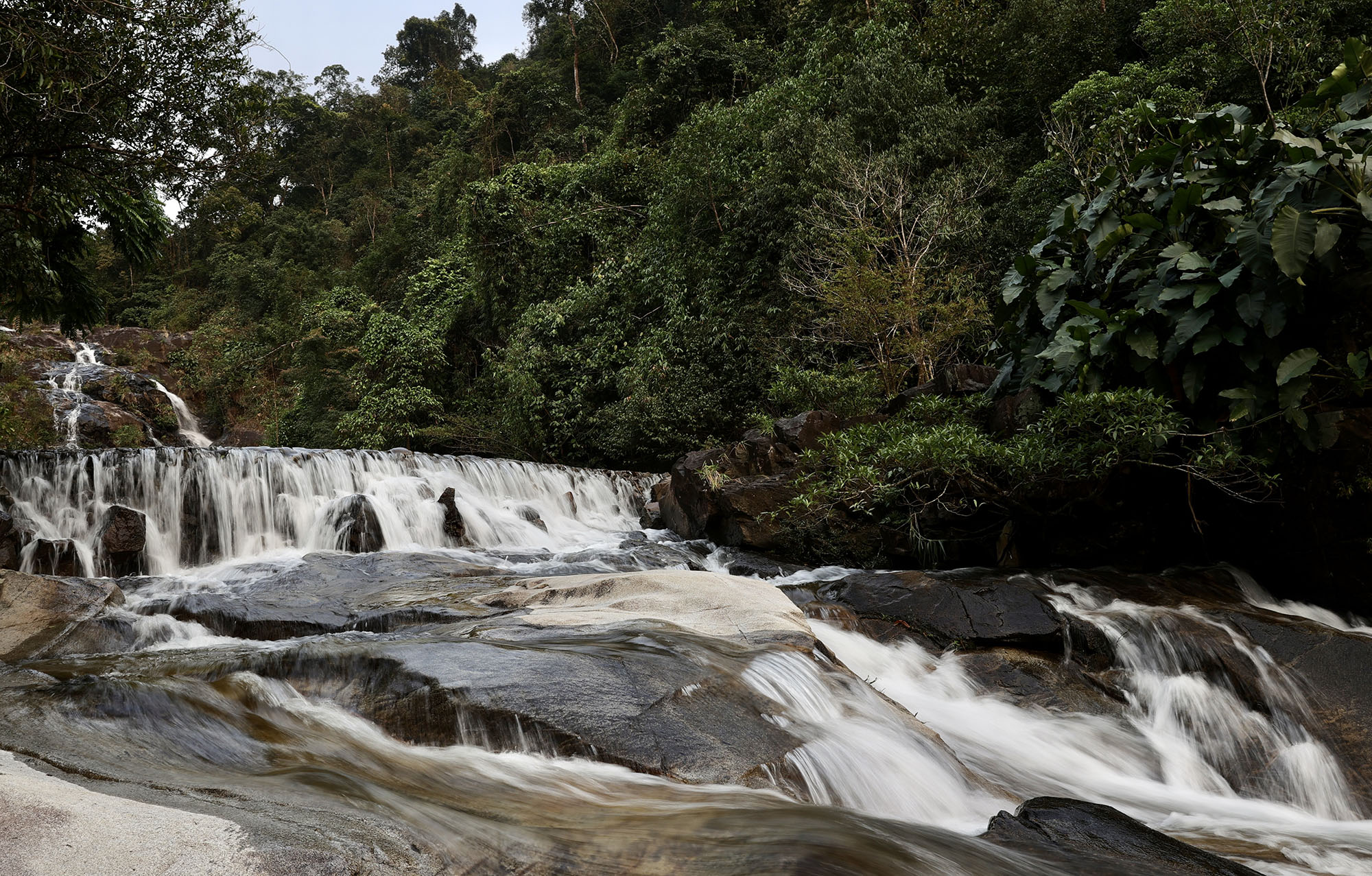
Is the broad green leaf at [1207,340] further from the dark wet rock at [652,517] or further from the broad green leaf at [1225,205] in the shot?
the dark wet rock at [652,517]

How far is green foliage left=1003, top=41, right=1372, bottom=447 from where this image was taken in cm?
545

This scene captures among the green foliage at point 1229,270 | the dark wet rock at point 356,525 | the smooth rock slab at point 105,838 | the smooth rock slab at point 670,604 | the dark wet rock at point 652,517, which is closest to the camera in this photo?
the smooth rock slab at point 105,838

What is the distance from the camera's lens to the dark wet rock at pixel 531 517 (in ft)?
39.8

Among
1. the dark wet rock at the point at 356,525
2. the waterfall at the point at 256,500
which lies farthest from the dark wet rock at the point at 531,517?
the dark wet rock at the point at 356,525

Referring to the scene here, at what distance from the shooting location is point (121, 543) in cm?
844

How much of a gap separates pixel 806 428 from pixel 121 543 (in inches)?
339

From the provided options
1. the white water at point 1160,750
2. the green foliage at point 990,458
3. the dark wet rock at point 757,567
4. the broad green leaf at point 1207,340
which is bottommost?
the white water at point 1160,750

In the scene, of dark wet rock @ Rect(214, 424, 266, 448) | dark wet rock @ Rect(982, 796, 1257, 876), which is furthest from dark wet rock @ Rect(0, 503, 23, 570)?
dark wet rock @ Rect(214, 424, 266, 448)

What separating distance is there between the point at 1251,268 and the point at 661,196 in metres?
15.8

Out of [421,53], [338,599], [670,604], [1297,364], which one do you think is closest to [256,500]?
[338,599]

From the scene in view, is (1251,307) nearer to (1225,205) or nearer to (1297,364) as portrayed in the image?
(1297,364)

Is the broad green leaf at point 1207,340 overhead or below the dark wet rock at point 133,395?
below

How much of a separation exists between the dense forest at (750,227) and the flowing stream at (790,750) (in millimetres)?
2146

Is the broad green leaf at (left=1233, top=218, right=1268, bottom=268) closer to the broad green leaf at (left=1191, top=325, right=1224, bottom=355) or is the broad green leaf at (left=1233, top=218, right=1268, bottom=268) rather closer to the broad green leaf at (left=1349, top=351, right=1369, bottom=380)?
the broad green leaf at (left=1191, top=325, right=1224, bottom=355)
